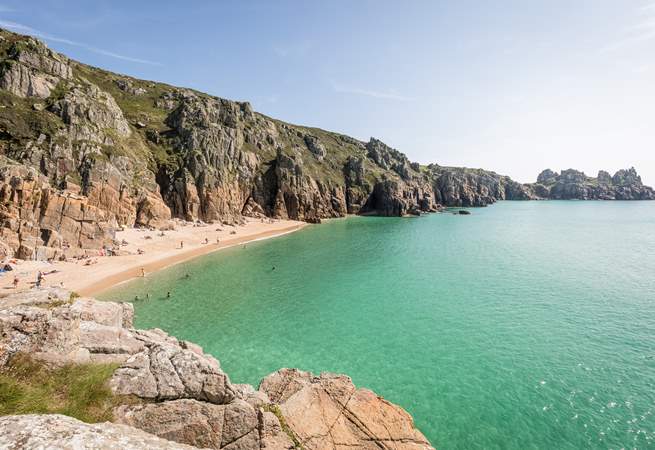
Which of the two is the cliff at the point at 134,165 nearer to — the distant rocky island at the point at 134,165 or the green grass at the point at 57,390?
the distant rocky island at the point at 134,165

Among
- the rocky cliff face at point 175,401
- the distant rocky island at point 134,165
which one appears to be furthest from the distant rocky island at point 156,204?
the distant rocky island at point 134,165

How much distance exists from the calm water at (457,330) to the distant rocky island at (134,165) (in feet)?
64.5

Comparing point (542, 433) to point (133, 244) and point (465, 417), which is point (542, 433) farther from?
point (133, 244)

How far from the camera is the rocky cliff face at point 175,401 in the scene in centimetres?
904

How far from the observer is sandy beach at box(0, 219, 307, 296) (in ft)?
125

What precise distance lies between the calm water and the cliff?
19311 millimetres

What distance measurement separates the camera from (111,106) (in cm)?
8231

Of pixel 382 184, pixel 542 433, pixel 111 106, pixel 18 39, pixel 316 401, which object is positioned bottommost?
pixel 542 433

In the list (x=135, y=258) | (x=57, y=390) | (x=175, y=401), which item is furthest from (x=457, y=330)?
(x=135, y=258)

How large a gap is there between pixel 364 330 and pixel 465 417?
11729 millimetres

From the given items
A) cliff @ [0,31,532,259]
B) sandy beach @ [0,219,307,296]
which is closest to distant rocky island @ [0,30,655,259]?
cliff @ [0,31,532,259]

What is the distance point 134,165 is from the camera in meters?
76.8

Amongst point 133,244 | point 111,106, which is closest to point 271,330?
point 133,244

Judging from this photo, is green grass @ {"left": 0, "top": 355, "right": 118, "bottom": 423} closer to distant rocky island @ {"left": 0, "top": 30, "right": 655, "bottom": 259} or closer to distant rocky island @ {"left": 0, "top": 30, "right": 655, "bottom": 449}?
distant rocky island @ {"left": 0, "top": 30, "right": 655, "bottom": 449}
